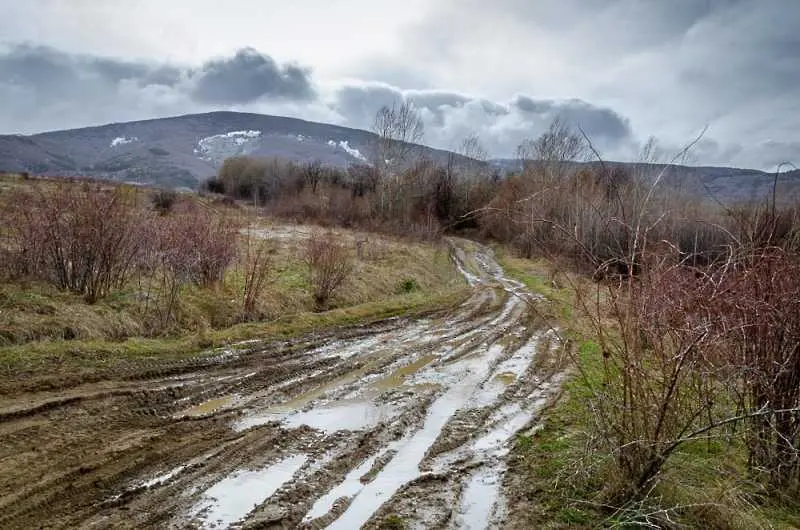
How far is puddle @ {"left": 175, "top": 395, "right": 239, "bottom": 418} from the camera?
24.6 feet

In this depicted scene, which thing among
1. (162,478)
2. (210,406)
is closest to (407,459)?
(162,478)

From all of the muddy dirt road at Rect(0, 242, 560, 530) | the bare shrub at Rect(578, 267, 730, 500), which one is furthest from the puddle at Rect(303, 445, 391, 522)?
the bare shrub at Rect(578, 267, 730, 500)

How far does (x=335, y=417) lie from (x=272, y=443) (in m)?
1.32

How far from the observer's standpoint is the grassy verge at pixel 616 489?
191 inches

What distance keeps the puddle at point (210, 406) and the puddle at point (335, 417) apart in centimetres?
66

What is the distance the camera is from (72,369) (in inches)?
335

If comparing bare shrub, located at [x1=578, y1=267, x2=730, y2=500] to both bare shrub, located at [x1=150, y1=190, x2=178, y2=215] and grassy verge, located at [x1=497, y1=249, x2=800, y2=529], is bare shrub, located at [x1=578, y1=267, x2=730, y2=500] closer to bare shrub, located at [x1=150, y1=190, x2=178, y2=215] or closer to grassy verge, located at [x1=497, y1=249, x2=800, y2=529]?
grassy verge, located at [x1=497, y1=249, x2=800, y2=529]

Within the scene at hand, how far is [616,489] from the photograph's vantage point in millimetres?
5203

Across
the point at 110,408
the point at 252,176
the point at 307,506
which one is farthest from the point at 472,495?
the point at 252,176

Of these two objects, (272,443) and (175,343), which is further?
(175,343)

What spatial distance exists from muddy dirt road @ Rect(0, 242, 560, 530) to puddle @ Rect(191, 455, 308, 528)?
19 millimetres

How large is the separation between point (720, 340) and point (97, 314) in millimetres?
11205

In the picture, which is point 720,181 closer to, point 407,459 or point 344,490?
point 407,459

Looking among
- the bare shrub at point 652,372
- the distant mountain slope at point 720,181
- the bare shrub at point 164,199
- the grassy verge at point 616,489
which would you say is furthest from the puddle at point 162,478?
the bare shrub at point 164,199
